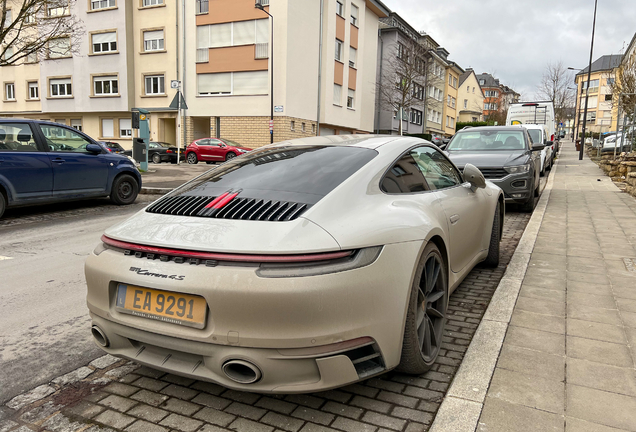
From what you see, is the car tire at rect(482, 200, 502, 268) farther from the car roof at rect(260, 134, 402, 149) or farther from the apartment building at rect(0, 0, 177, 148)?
the apartment building at rect(0, 0, 177, 148)

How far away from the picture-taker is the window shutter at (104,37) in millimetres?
33312

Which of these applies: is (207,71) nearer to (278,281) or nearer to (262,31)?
(262,31)

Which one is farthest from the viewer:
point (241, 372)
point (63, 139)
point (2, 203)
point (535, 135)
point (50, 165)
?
point (535, 135)

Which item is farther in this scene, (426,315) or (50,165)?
(50,165)

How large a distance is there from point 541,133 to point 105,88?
29229 mm

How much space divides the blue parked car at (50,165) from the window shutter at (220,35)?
894 inches

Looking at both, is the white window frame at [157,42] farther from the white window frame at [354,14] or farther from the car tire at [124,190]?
the car tire at [124,190]

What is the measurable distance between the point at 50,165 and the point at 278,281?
7713mm

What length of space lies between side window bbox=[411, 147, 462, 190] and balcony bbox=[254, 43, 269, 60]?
2679cm

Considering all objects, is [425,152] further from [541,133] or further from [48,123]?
[541,133]

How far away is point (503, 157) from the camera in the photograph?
30.2 feet

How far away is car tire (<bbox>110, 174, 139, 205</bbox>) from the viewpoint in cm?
980

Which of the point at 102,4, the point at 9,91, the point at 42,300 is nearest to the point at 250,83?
the point at 102,4

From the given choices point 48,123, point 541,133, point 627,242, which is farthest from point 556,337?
point 541,133
